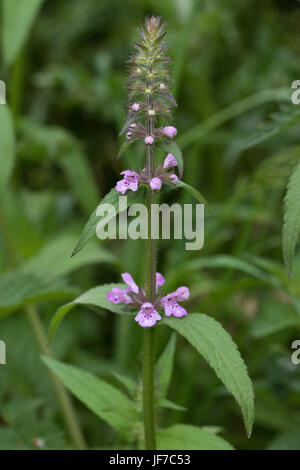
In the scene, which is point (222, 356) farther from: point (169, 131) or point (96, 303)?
point (169, 131)

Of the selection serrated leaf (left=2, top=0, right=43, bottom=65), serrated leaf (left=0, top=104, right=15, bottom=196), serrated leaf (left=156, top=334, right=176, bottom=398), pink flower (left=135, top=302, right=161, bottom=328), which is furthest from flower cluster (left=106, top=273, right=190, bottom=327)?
serrated leaf (left=2, top=0, right=43, bottom=65)

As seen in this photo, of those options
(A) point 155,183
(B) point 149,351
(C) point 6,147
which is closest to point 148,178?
(A) point 155,183

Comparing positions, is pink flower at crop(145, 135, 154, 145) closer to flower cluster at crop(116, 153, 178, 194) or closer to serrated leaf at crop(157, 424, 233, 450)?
flower cluster at crop(116, 153, 178, 194)

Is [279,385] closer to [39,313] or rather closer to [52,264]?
[52,264]

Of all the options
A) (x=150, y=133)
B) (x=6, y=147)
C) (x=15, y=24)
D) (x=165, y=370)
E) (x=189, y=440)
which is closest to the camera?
(x=150, y=133)

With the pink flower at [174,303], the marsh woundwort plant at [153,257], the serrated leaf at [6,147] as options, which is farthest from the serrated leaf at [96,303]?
the serrated leaf at [6,147]
